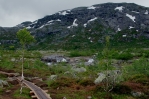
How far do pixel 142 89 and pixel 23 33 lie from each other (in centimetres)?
2537

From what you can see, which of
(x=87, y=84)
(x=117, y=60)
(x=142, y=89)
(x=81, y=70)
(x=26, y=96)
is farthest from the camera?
(x=117, y=60)

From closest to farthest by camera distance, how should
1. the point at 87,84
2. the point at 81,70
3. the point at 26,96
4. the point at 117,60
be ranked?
the point at 26,96
the point at 87,84
the point at 81,70
the point at 117,60

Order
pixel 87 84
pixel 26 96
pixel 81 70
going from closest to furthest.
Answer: pixel 26 96
pixel 87 84
pixel 81 70

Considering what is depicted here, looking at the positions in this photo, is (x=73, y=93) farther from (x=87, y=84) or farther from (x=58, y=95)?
(x=87, y=84)

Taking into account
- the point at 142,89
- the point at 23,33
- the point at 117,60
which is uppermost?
the point at 23,33

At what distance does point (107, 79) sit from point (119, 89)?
12.0 feet

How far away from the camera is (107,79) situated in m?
47.1

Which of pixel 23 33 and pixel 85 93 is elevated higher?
pixel 23 33

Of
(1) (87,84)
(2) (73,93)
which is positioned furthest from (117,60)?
(2) (73,93)

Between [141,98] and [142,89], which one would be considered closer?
[141,98]

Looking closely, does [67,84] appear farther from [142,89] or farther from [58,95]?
[142,89]

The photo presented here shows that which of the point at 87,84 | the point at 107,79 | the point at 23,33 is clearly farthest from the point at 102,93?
the point at 23,33

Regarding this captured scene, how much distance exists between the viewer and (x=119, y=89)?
48906 millimetres

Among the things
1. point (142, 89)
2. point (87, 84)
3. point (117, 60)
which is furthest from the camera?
point (117, 60)
